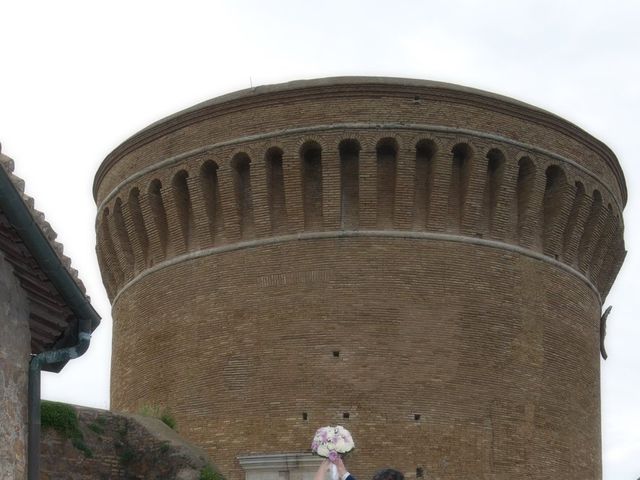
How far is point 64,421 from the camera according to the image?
59.7 ft

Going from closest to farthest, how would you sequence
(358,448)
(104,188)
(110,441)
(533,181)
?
(110,441)
(358,448)
(533,181)
(104,188)

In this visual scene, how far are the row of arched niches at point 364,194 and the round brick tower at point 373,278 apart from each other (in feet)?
0.08

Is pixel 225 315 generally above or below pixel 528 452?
above

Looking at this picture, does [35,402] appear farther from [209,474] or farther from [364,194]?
[364,194]

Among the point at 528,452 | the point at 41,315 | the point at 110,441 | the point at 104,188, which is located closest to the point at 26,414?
the point at 41,315

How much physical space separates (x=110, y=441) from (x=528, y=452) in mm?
5661

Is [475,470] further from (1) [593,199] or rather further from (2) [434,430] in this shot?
(1) [593,199]

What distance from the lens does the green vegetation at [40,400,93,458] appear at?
17906 millimetres

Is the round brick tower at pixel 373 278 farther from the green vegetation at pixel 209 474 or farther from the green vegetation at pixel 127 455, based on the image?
the green vegetation at pixel 127 455

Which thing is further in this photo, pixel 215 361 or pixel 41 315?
pixel 215 361

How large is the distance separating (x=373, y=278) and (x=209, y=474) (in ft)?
12.9

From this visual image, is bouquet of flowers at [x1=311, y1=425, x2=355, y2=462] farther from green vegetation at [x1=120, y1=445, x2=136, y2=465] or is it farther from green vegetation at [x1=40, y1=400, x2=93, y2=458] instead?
green vegetation at [x1=120, y1=445, x2=136, y2=465]

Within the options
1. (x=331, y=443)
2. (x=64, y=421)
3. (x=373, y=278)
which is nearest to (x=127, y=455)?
(x=64, y=421)

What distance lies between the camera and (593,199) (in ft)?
76.7
